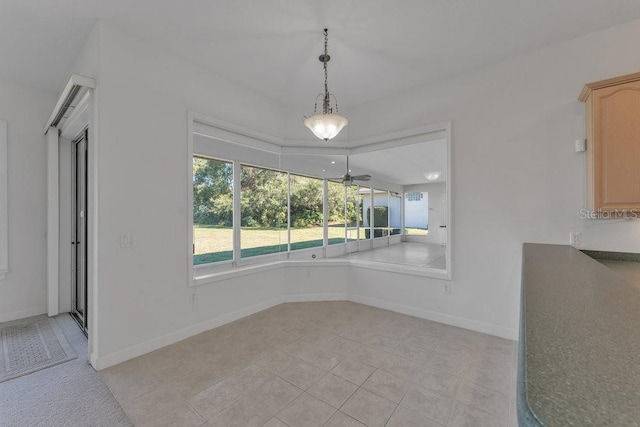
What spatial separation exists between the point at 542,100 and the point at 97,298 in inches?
188

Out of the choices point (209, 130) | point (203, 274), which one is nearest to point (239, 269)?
point (203, 274)

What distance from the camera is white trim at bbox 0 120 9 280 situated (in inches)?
135

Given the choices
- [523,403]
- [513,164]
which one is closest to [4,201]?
[523,403]

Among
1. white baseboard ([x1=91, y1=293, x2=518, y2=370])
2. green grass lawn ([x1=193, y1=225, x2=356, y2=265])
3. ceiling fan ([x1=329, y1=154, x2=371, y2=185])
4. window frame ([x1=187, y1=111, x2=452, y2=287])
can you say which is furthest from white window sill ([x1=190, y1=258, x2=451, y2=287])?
ceiling fan ([x1=329, y1=154, x2=371, y2=185])

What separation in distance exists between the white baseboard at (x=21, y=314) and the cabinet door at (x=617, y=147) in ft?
21.3

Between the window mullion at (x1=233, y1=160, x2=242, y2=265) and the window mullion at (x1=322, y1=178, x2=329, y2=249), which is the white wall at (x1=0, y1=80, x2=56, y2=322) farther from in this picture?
the window mullion at (x1=322, y1=178, x2=329, y2=249)

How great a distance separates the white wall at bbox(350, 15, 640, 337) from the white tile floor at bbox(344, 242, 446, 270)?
1.19ft

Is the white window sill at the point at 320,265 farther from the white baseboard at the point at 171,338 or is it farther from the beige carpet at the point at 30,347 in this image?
the beige carpet at the point at 30,347

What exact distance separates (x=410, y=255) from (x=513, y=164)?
192 centimetres

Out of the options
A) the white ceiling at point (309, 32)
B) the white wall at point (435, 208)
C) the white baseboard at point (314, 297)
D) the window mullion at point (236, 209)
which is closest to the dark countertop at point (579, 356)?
the white ceiling at point (309, 32)

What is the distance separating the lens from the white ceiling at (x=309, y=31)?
232cm

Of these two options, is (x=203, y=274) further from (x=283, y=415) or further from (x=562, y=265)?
(x=562, y=265)

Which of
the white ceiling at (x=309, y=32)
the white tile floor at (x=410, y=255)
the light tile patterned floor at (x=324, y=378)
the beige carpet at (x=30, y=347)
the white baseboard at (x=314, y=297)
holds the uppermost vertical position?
the white ceiling at (x=309, y=32)

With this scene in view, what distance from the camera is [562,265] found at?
173 centimetres
